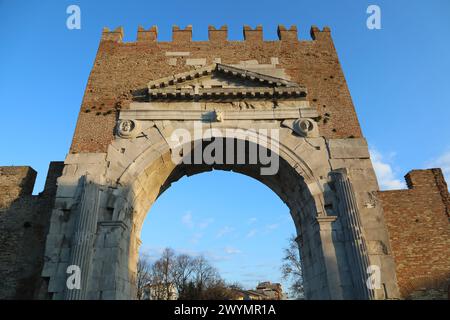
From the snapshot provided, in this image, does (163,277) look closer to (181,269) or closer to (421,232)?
(181,269)

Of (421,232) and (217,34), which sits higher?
(217,34)

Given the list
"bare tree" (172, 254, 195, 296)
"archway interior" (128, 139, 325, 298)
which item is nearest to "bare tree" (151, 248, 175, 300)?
"bare tree" (172, 254, 195, 296)

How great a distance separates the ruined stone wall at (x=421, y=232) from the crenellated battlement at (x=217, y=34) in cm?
694

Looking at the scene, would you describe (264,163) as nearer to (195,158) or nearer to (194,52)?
(195,158)

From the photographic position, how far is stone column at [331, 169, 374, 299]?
837 centimetres

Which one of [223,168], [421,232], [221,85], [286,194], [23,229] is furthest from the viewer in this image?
[223,168]

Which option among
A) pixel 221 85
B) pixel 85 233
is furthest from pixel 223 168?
pixel 85 233

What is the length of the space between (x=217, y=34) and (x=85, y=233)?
9111 millimetres

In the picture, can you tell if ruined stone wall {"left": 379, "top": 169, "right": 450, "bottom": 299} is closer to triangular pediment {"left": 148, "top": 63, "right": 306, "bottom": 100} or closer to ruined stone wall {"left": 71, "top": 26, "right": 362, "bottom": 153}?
ruined stone wall {"left": 71, "top": 26, "right": 362, "bottom": 153}

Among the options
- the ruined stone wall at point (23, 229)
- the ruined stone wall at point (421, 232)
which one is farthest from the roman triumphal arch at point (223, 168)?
the ruined stone wall at point (23, 229)

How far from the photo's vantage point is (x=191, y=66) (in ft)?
41.3

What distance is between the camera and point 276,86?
37.6 ft
